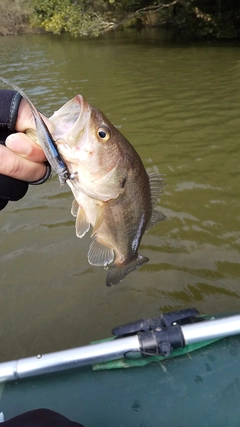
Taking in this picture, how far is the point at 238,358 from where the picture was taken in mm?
2141

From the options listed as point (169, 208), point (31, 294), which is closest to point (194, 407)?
point (31, 294)

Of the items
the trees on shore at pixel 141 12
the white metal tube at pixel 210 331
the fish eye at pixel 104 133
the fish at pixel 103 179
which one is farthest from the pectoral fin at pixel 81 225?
the trees on shore at pixel 141 12

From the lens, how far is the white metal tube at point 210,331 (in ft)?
6.91

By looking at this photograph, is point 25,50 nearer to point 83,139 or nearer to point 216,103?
point 216,103

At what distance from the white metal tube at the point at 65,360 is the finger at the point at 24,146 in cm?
120

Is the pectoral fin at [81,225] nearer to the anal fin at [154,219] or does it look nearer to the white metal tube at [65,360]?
the anal fin at [154,219]

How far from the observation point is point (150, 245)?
14.9 ft

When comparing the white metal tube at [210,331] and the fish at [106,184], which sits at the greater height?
the fish at [106,184]

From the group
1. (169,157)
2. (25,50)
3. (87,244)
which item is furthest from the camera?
(25,50)

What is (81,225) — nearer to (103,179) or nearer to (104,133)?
(103,179)

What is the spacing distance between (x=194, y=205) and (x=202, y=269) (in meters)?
1.28

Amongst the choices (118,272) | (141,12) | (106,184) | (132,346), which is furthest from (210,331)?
(141,12)

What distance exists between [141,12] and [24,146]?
855 inches

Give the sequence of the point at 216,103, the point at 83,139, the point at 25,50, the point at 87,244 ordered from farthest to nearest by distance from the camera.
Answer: the point at 25,50 < the point at 216,103 < the point at 87,244 < the point at 83,139
